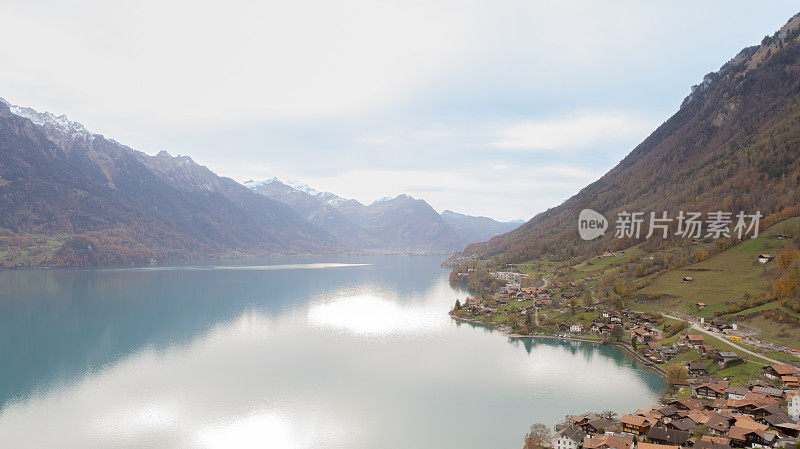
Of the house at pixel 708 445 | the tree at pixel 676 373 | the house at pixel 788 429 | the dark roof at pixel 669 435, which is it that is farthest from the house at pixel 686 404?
the tree at pixel 676 373

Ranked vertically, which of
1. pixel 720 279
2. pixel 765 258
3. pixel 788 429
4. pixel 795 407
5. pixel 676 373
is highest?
pixel 765 258

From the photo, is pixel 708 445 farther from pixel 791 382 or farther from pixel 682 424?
pixel 791 382

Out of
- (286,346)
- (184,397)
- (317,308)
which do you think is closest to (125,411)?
(184,397)

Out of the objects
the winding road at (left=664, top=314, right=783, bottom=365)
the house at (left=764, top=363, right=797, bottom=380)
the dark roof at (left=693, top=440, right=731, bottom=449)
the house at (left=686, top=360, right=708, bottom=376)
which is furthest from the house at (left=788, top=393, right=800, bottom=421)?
the winding road at (left=664, top=314, right=783, bottom=365)

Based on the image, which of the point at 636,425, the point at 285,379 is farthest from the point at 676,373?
the point at 285,379

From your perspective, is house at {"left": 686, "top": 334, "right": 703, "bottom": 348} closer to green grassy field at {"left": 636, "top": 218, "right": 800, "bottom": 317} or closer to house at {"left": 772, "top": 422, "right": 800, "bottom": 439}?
green grassy field at {"left": 636, "top": 218, "right": 800, "bottom": 317}
